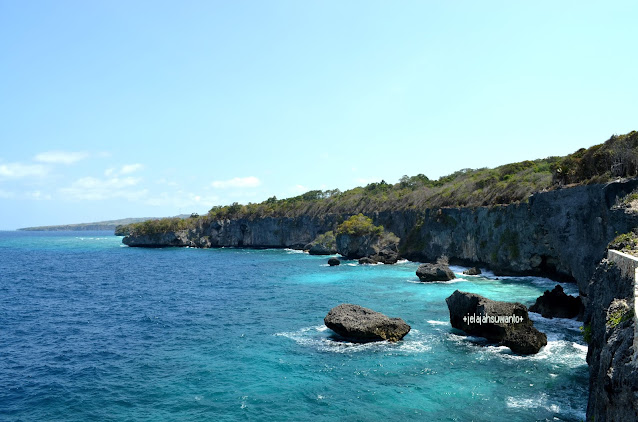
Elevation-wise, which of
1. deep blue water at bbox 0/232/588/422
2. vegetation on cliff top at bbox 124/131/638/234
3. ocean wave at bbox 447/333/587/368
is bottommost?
deep blue water at bbox 0/232/588/422

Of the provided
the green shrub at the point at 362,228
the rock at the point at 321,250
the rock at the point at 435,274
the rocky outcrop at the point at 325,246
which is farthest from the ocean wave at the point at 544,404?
the rock at the point at 321,250

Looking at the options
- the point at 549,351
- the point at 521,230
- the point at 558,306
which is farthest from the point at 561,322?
the point at 521,230

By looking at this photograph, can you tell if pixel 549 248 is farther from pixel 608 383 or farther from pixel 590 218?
pixel 608 383

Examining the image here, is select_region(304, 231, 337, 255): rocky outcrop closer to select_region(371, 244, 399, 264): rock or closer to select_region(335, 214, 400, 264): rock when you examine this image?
select_region(335, 214, 400, 264): rock

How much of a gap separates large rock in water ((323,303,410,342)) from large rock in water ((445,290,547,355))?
168 inches

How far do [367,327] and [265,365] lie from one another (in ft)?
25.7

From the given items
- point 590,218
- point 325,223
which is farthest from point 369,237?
point 590,218

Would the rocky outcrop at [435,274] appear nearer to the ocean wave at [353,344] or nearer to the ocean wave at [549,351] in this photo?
the ocean wave at [353,344]

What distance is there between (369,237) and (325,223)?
33965mm

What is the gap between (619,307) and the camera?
13.0m

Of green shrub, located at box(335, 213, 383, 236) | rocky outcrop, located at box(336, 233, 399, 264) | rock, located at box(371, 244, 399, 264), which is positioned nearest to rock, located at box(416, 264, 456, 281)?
rock, located at box(371, 244, 399, 264)

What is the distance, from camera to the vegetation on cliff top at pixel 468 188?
36.8 metres

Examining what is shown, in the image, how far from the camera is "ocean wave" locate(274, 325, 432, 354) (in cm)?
2622

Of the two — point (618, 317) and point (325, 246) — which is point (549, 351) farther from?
point (325, 246)
